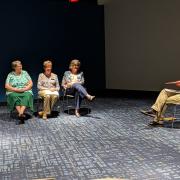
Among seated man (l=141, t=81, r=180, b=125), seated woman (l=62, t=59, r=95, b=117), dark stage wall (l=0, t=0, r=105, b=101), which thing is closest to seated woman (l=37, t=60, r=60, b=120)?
seated woman (l=62, t=59, r=95, b=117)

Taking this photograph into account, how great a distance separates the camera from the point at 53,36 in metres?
8.52

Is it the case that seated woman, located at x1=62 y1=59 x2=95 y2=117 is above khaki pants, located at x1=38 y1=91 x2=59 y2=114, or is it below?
above

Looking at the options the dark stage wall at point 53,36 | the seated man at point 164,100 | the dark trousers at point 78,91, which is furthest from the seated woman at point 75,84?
the dark stage wall at point 53,36

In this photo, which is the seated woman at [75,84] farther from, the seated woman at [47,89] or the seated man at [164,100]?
the seated man at [164,100]

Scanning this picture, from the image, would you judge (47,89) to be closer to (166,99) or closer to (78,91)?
(78,91)

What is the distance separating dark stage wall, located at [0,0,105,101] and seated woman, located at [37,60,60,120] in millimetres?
1651

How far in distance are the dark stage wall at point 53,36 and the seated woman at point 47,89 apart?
1.65 metres

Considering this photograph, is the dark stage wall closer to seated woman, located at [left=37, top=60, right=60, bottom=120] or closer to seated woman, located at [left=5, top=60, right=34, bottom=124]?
seated woman, located at [left=5, top=60, right=34, bottom=124]

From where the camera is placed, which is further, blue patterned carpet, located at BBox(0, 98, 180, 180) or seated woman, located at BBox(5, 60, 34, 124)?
seated woman, located at BBox(5, 60, 34, 124)

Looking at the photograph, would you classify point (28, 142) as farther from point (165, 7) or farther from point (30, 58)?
point (165, 7)

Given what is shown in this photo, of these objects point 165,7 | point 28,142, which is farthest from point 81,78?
point 165,7

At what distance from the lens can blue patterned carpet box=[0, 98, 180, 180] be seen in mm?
3715

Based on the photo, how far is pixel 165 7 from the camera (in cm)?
836

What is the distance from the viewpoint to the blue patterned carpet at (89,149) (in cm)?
371
